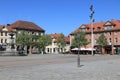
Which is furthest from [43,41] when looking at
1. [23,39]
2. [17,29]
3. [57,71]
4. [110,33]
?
[57,71]

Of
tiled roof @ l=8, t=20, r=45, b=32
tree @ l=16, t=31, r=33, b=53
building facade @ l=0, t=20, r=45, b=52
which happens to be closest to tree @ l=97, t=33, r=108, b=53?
tree @ l=16, t=31, r=33, b=53

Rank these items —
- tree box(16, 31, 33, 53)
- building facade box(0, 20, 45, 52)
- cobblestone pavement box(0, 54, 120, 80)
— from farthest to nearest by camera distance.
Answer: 1. building facade box(0, 20, 45, 52)
2. tree box(16, 31, 33, 53)
3. cobblestone pavement box(0, 54, 120, 80)

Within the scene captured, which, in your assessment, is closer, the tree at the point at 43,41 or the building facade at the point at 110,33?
the building facade at the point at 110,33

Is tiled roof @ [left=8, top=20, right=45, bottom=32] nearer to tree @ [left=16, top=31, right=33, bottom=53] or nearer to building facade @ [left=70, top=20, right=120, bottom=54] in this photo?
tree @ [left=16, top=31, right=33, bottom=53]

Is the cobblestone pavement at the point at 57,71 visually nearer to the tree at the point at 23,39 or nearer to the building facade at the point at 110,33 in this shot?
the tree at the point at 23,39

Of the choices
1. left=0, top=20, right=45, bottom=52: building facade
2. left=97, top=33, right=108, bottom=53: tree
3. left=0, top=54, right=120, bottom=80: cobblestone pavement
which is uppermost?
left=0, top=20, right=45, bottom=52: building facade

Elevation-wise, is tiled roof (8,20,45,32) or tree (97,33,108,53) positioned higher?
tiled roof (8,20,45,32)

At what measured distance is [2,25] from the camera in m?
108

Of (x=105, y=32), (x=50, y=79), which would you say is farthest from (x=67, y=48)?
(x=50, y=79)

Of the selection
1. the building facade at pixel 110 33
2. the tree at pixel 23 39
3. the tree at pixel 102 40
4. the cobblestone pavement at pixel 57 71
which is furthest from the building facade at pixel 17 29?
the cobblestone pavement at pixel 57 71

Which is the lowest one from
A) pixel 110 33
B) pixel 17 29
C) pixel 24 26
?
pixel 110 33

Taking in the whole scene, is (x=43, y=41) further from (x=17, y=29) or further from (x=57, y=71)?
(x=57, y=71)

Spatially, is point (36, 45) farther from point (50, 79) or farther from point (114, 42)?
point (50, 79)

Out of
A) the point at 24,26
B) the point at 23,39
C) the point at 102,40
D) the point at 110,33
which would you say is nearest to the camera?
the point at 102,40
